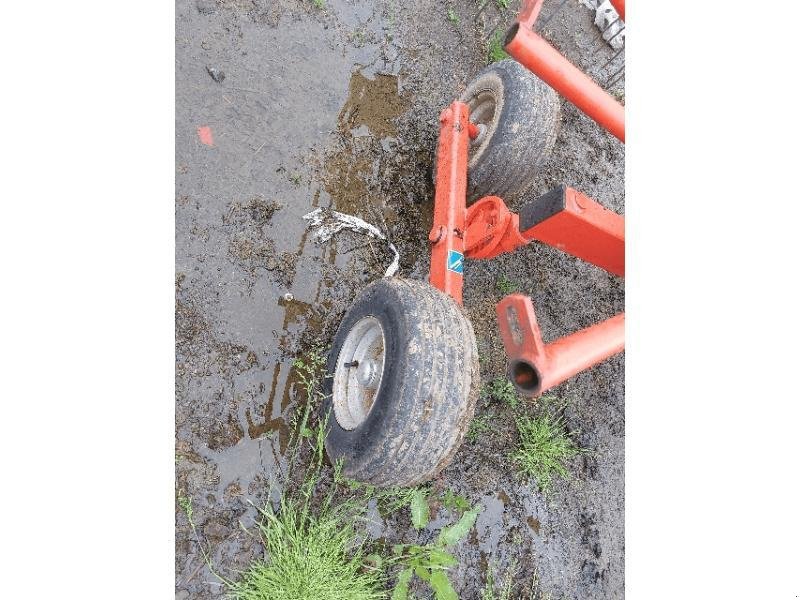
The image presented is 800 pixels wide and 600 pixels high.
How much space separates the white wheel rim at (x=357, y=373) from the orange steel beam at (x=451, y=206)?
1.32 feet

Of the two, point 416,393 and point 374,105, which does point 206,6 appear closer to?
point 374,105

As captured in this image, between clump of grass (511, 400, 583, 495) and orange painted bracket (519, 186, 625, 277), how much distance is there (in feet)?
3.93

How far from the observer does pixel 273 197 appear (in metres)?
3.03

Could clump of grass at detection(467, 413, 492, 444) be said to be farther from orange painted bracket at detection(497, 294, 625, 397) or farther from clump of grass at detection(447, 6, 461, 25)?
clump of grass at detection(447, 6, 461, 25)

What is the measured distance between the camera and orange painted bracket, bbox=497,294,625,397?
192 centimetres

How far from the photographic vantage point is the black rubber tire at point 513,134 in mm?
3047

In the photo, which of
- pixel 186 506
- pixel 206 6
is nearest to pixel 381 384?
pixel 186 506

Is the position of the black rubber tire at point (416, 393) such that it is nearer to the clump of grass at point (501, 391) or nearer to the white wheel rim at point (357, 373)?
the white wheel rim at point (357, 373)

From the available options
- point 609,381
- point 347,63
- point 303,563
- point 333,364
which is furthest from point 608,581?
point 347,63

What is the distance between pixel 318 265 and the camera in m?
3.04

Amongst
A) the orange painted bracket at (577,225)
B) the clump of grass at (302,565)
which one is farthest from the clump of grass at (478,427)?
the orange painted bracket at (577,225)

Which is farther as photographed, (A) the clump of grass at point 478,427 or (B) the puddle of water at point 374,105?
(B) the puddle of water at point 374,105

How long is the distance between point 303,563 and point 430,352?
4.08 feet

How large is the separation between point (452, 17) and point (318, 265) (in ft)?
6.28
